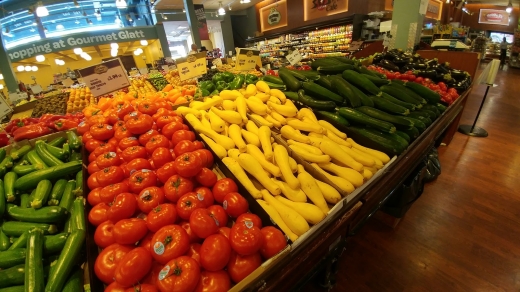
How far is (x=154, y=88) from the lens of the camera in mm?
4203

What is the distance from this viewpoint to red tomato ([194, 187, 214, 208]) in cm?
107

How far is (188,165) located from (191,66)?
7.49 ft

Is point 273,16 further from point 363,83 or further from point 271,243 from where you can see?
point 271,243

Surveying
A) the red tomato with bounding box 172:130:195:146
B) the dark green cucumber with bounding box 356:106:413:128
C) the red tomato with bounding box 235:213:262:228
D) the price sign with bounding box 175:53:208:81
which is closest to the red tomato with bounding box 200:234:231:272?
the red tomato with bounding box 235:213:262:228

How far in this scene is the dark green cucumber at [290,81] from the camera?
7.11 feet

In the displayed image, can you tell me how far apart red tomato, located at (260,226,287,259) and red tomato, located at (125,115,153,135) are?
3.46 feet

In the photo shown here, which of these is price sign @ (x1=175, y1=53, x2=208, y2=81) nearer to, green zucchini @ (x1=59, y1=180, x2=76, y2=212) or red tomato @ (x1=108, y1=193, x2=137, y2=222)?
green zucchini @ (x1=59, y1=180, x2=76, y2=212)

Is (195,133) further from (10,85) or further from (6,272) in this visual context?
(10,85)

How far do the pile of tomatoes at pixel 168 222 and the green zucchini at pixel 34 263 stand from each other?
19 centimetres

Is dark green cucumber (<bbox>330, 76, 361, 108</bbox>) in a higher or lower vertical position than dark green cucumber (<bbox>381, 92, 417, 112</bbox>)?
higher

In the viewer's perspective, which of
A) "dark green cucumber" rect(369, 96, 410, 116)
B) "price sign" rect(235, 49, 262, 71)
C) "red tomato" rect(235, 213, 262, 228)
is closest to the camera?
"red tomato" rect(235, 213, 262, 228)

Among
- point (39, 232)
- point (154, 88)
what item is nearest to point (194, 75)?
point (154, 88)

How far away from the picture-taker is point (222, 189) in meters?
1.13

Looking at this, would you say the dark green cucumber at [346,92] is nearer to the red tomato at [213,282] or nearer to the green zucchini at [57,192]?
the red tomato at [213,282]
